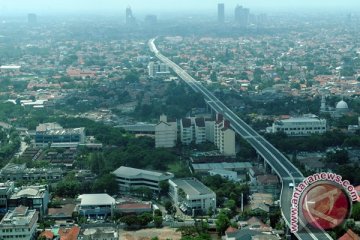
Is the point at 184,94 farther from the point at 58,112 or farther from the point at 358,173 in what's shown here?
the point at 358,173

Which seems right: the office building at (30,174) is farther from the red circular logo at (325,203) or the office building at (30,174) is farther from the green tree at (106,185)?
the red circular logo at (325,203)

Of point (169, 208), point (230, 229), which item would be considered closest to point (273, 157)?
point (169, 208)

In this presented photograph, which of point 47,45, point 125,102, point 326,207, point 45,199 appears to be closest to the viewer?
point 326,207

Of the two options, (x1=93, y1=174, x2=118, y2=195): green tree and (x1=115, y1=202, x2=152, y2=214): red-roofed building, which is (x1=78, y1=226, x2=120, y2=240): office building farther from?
(x1=93, y1=174, x2=118, y2=195): green tree

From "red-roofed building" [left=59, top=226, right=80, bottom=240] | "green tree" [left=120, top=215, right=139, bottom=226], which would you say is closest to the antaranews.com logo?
"red-roofed building" [left=59, top=226, right=80, bottom=240]

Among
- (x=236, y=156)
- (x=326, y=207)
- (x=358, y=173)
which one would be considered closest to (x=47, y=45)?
(x=236, y=156)

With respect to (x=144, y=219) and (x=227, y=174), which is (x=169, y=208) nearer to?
(x=144, y=219)
